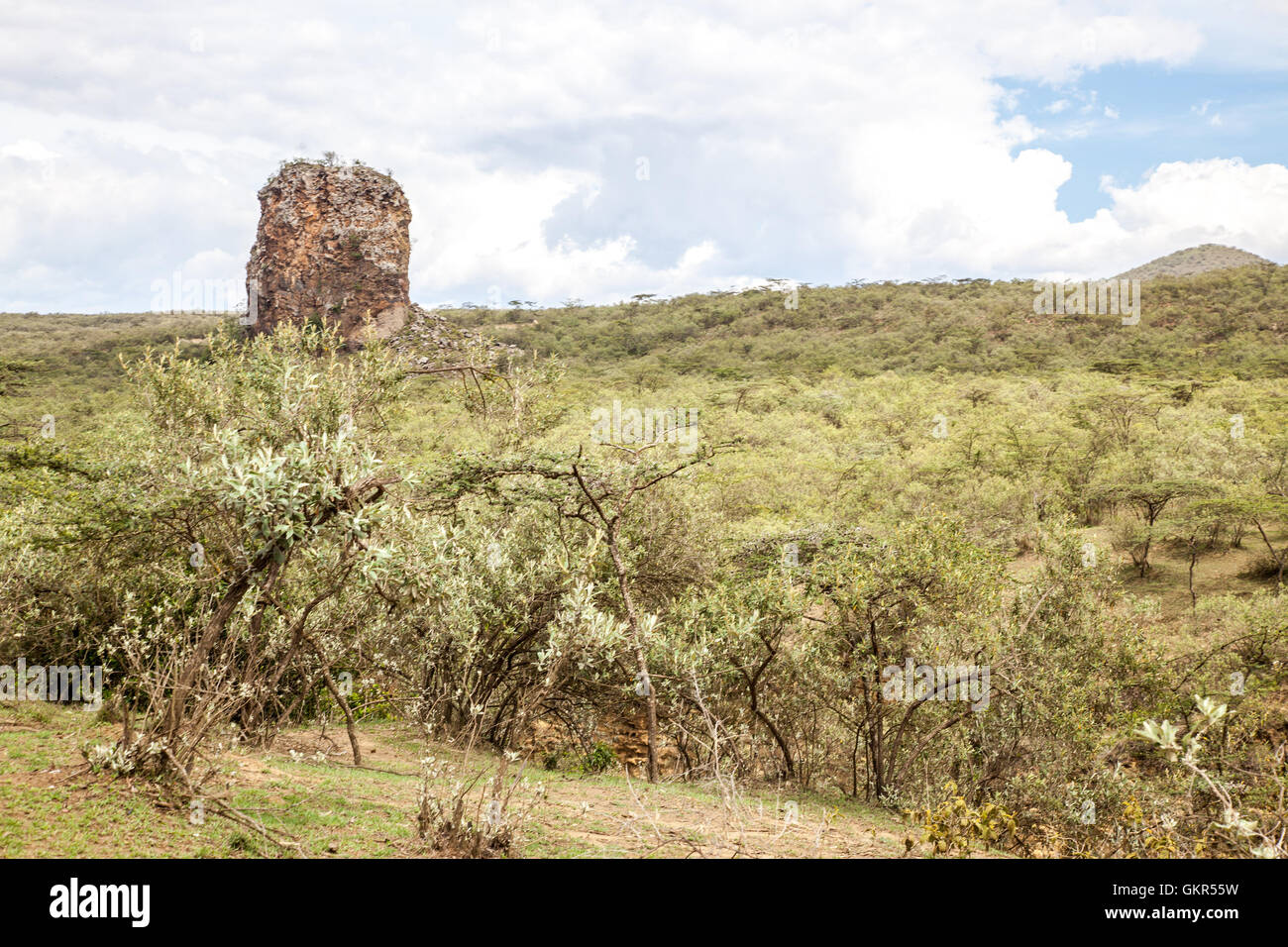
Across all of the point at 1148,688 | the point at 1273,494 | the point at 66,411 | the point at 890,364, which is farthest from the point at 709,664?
the point at 890,364

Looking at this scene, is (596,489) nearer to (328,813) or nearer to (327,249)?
(328,813)

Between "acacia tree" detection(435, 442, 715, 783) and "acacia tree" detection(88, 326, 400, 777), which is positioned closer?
"acacia tree" detection(88, 326, 400, 777)

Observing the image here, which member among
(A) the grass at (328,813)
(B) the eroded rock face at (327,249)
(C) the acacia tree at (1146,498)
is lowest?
(A) the grass at (328,813)

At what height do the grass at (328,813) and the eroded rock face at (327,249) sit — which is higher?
the eroded rock face at (327,249)

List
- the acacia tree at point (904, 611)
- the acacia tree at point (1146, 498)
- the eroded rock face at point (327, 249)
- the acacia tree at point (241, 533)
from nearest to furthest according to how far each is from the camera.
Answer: the acacia tree at point (241, 533)
the acacia tree at point (904, 611)
the acacia tree at point (1146, 498)
the eroded rock face at point (327, 249)

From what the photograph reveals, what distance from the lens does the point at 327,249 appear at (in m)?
62.2

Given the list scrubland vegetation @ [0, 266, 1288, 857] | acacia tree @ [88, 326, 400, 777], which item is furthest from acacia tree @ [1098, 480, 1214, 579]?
acacia tree @ [88, 326, 400, 777]

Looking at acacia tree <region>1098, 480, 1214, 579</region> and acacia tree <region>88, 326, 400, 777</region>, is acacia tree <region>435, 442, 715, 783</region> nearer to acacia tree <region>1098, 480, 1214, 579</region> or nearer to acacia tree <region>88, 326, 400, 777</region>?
acacia tree <region>88, 326, 400, 777</region>

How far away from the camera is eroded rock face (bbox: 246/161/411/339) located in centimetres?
6162

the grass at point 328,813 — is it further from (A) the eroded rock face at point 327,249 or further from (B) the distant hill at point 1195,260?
(B) the distant hill at point 1195,260

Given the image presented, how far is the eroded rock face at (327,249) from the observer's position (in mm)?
61625

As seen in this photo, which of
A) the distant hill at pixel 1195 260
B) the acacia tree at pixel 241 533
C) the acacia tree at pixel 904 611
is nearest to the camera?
the acacia tree at pixel 241 533

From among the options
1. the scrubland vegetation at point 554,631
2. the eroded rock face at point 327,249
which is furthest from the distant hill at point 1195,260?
the scrubland vegetation at point 554,631

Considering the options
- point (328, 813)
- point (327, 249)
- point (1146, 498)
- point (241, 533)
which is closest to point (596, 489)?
point (241, 533)
